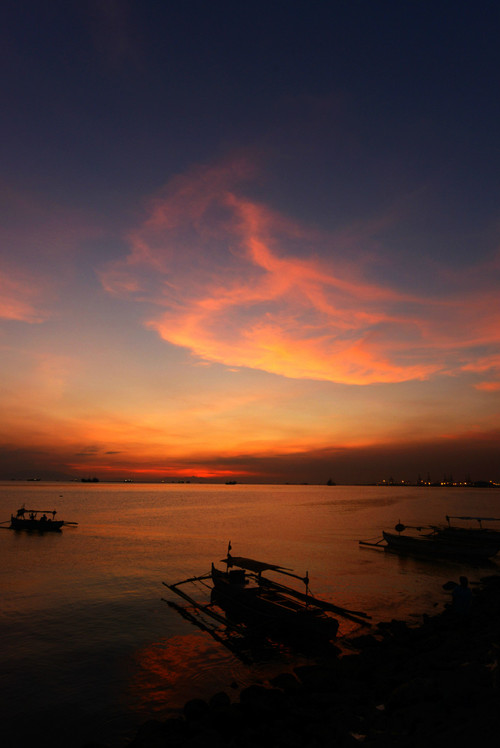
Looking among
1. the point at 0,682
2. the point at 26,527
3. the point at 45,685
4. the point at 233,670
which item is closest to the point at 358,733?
the point at 233,670

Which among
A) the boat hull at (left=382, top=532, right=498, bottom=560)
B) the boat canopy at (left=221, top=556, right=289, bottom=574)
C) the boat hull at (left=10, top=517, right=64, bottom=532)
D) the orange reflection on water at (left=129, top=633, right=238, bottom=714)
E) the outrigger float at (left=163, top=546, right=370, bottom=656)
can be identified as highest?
the boat canopy at (left=221, top=556, right=289, bottom=574)

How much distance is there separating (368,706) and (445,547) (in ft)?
115

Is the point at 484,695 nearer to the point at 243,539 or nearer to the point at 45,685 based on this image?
the point at 45,685

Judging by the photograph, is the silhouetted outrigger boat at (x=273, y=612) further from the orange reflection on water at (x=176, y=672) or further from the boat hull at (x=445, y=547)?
the boat hull at (x=445, y=547)

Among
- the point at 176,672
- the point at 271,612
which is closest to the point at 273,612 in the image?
the point at 271,612

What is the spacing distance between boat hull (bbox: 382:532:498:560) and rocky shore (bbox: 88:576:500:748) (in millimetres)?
26552

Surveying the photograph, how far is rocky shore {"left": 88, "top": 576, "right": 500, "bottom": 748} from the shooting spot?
30.6ft

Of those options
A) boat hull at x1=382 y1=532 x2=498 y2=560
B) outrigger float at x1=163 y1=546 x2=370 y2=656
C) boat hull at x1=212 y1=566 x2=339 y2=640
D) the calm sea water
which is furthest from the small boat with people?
boat hull at x1=212 y1=566 x2=339 y2=640

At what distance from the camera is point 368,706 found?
1250cm

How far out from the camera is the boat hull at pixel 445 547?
41.8m

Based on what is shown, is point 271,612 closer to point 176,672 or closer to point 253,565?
point 253,565

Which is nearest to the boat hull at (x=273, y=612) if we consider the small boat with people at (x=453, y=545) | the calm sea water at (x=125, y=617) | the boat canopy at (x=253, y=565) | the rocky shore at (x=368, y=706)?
the boat canopy at (x=253, y=565)

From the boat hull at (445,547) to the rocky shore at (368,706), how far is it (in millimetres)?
26552

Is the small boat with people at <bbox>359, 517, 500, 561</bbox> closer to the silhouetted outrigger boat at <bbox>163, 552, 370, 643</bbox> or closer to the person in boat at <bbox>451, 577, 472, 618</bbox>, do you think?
the person in boat at <bbox>451, 577, 472, 618</bbox>
